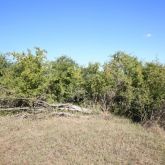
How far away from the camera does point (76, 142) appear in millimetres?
10438

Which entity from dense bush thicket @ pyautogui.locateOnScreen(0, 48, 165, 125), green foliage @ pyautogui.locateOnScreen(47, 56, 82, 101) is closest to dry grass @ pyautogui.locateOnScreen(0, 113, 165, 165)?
dense bush thicket @ pyautogui.locateOnScreen(0, 48, 165, 125)

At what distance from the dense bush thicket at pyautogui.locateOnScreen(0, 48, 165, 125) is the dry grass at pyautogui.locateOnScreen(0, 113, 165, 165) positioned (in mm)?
1651

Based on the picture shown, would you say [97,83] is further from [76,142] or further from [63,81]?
[76,142]

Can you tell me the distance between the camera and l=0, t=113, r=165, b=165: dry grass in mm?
9078

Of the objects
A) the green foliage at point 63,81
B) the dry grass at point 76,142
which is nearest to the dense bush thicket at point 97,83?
the green foliage at point 63,81

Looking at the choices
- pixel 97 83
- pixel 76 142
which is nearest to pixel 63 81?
pixel 97 83

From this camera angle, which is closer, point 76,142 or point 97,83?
point 76,142

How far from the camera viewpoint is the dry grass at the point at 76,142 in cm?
908

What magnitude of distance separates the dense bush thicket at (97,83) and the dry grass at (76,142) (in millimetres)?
1651

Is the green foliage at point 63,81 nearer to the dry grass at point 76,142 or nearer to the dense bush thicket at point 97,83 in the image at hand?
the dense bush thicket at point 97,83

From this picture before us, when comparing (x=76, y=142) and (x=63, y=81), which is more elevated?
(x=63, y=81)

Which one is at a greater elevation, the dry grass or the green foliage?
the green foliage

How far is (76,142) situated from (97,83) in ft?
21.0

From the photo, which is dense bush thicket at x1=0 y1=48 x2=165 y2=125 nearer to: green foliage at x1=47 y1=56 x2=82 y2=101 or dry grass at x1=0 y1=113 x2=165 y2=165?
green foliage at x1=47 y1=56 x2=82 y2=101
